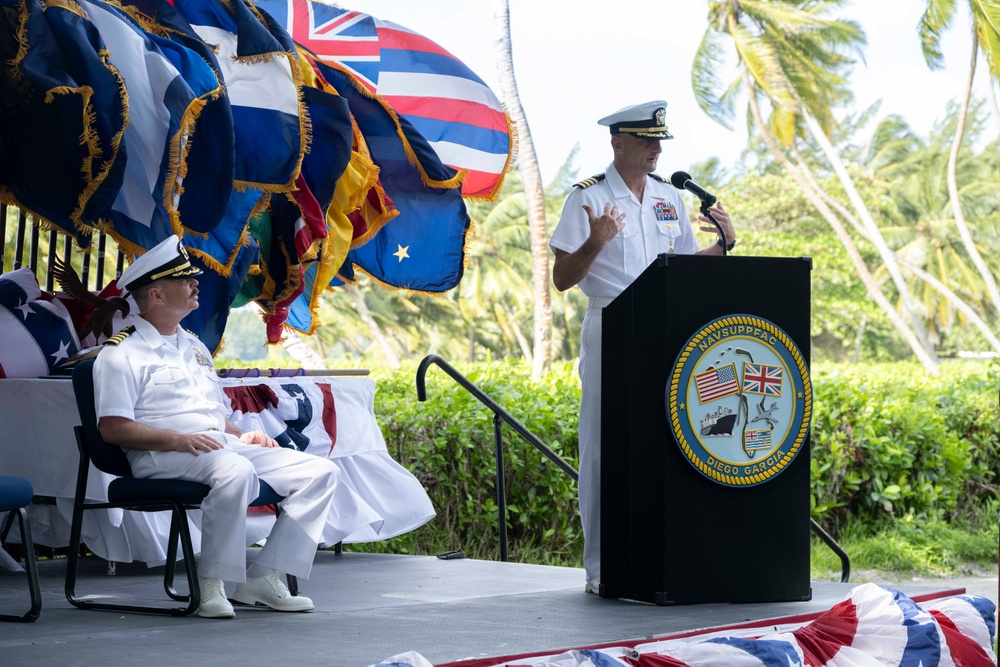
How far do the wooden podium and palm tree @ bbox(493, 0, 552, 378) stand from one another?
11514 millimetres

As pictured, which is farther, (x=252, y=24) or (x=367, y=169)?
(x=367, y=169)

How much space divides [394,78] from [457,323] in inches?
1533

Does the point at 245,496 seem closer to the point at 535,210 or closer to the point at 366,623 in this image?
the point at 366,623

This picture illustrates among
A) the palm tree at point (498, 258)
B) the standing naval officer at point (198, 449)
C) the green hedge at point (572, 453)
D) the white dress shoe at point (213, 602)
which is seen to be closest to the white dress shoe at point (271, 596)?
the standing naval officer at point (198, 449)

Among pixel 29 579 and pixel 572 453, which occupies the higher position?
pixel 29 579

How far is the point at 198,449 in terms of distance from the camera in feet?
14.1

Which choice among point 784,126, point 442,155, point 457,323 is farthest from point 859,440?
point 457,323

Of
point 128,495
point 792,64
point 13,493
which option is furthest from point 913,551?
point 792,64

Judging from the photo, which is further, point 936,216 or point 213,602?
point 936,216

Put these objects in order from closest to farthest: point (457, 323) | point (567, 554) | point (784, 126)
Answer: point (567, 554) < point (784, 126) < point (457, 323)

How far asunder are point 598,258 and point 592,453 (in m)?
0.75

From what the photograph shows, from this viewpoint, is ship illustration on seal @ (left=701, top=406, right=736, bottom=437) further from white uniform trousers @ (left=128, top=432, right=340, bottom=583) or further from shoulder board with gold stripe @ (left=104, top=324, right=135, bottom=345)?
shoulder board with gold stripe @ (left=104, top=324, right=135, bottom=345)

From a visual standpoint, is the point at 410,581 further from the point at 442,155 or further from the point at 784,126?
the point at 784,126

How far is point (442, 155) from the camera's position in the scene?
7.49 metres
